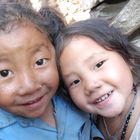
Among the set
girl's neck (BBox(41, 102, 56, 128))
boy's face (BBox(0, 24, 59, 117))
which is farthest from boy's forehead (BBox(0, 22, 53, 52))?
girl's neck (BBox(41, 102, 56, 128))

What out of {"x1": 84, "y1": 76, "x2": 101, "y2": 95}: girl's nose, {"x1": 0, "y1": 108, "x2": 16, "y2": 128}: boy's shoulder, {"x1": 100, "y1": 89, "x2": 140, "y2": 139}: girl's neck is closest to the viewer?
{"x1": 0, "y1": 108, "x2": 16, "y2": 128}: boy's shoulder

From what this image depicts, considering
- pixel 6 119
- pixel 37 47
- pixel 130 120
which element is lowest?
pixel 130 120

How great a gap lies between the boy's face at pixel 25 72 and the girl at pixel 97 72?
0.17 meters

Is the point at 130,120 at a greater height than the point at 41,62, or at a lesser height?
lesser

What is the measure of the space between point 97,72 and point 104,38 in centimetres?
18

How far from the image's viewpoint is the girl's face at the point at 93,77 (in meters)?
1.65

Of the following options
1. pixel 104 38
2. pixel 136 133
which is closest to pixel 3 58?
pixel 104 38

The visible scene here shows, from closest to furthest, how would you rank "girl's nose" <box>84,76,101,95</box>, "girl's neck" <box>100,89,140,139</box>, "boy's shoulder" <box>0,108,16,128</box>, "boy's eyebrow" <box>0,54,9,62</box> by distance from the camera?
1. "boy's eyebrow" <box>0,54,9,62</box>
2. "boy's shoulder" <box>0,108,16,128</box>
3. "girl's nose" <box>84,76,101,95</box>
4. "girl's neck" <box>100,89,140,139</box>

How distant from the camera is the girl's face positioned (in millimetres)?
1649

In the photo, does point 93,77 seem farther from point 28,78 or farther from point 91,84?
point 28,78

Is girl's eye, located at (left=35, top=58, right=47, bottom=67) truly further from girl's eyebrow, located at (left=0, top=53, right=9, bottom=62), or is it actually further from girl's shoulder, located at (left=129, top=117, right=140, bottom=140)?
girl's shoulder, located at (left=129, top=117, right=140, bottom=140)

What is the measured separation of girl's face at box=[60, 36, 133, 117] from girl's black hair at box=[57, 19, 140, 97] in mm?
23

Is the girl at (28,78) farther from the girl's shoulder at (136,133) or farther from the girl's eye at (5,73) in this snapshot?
the girl's shoulder at (136,133)

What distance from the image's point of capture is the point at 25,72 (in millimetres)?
1410
